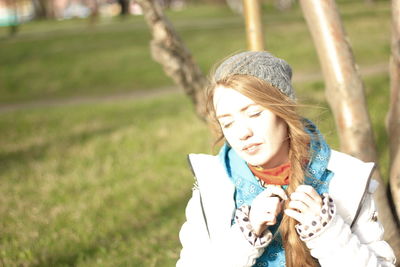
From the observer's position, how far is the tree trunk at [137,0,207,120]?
4.12 m

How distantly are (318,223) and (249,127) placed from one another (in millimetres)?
392

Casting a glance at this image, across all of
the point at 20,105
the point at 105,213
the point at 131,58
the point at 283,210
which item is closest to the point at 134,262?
the point at 105,213

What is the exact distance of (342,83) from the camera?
3.26 metres

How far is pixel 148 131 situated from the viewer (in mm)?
7641

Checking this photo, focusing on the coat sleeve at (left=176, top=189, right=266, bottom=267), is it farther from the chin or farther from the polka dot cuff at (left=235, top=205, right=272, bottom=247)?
the chin

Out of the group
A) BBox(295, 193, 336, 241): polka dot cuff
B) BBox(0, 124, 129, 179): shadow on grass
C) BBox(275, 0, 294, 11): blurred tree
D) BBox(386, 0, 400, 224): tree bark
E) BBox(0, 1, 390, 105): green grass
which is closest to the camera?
BBox(295, 193, 336, 241): polka dot cuff

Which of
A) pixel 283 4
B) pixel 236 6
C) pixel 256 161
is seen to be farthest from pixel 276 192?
pixel 236 6

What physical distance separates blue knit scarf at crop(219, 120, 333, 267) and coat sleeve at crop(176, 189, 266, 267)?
156 millimetres

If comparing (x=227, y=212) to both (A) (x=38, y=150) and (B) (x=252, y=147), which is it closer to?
(B) (x=252, y=147)

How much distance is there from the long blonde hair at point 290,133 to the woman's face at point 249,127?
0.09 ft

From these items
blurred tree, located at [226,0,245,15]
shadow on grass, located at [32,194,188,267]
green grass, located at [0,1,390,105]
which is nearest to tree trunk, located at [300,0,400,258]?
shadow on grass, located at [32,194,188,267]

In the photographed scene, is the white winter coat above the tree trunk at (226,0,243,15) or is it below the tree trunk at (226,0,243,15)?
above

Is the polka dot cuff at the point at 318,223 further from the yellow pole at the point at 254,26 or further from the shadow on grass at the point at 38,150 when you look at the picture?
the shadow on grass at the point at 38,150

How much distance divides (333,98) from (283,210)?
1338mm
